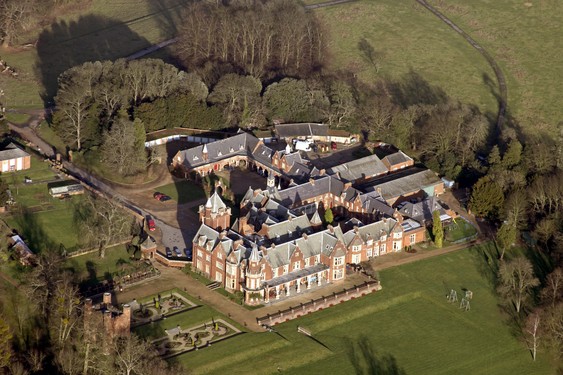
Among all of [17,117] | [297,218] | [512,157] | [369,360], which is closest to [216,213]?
[297,218]

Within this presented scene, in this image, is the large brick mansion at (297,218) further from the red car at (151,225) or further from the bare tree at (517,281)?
the bare tree at (517,281)

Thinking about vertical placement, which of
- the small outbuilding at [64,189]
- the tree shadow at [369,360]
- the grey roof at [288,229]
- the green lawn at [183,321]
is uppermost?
the grey roof at [288,229]

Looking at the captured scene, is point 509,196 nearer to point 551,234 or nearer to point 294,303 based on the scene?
point 551,234

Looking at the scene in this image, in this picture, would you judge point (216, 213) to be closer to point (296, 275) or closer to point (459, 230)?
point (296, 275)

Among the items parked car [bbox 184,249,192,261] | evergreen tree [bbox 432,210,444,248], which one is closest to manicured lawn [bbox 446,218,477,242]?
evergreen tree [bbox 432,210,444,248]

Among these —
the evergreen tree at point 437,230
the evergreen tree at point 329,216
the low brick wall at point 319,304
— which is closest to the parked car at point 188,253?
the low brick wall at point 319,304

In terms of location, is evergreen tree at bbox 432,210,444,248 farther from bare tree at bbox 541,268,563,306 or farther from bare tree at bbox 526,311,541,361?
bare tree at bbox 526,311,541,361

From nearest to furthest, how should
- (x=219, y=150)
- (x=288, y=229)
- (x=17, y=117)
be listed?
1. (x=288, y=229)
2. (x=219, y=150)
3. (x=17, y=117)
